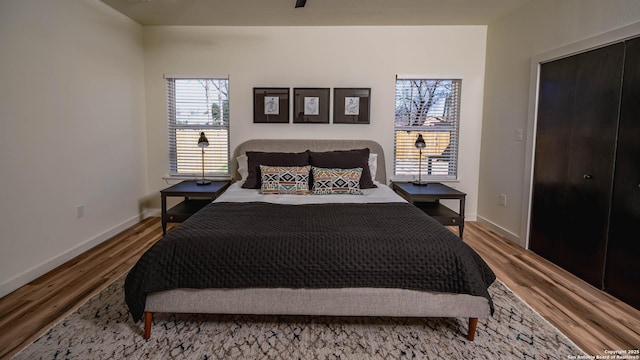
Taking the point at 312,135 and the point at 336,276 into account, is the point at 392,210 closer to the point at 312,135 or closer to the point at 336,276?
the point at 336,276

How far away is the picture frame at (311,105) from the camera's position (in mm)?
4125

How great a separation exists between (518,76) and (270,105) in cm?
286

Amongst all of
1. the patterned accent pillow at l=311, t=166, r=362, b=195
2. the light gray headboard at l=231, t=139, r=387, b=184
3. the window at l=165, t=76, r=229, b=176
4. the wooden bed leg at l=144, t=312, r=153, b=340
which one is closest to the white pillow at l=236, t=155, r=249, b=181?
the light gray headboard at l=231, t=139, r=387, b=184

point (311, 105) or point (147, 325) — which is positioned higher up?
point (311, 105)

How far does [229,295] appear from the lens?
1852 mm

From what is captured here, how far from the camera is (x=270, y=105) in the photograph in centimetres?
416

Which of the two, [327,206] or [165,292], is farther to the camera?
[327,206]

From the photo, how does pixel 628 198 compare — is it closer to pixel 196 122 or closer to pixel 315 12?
pixel 315 12

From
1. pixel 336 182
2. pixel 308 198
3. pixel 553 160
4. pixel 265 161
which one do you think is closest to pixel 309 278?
pixel 308 198

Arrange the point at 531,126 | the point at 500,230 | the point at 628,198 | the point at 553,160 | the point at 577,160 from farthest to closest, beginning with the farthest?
the point at 500,230 < the point at 531,126 < the point at 553,160 < the point at 577,160 < the point at 628,198

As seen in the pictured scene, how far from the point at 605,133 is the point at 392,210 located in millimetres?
1730

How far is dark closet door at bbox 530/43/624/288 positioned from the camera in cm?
248

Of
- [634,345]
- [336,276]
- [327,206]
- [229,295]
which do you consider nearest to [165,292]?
[229,295]

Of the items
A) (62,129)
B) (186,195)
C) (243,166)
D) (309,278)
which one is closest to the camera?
(309,278)
